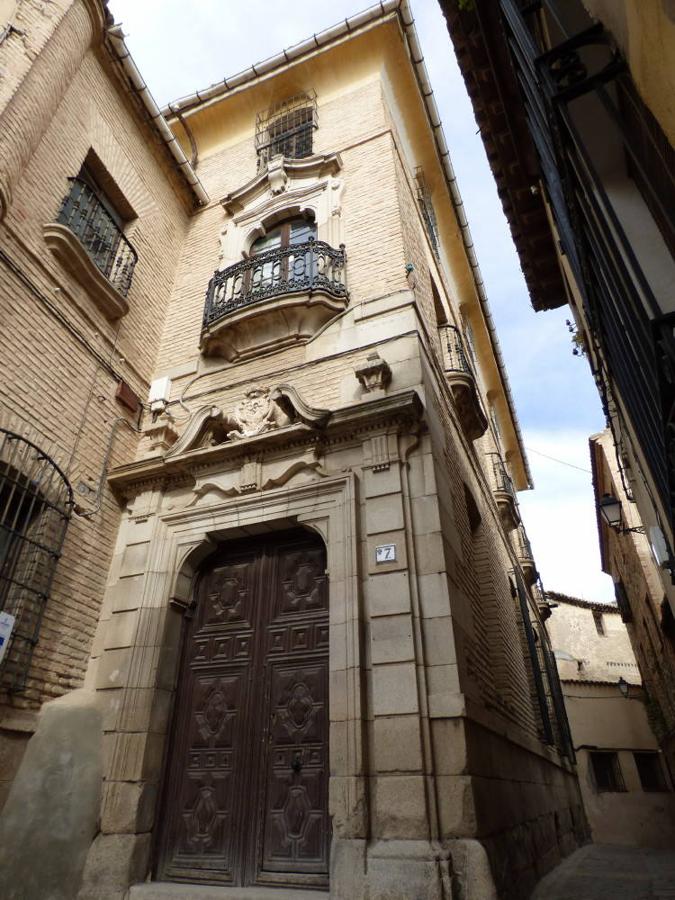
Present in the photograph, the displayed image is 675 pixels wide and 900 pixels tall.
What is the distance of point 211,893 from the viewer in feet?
14.0

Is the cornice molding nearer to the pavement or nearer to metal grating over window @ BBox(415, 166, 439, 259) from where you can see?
the pavement

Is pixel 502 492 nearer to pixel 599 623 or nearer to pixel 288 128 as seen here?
pixel 288 128

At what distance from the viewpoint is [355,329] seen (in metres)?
7.27

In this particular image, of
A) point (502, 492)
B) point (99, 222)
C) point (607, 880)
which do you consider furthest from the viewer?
point (502, 492)

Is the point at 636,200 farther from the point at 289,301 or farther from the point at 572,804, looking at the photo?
the point at 572,804

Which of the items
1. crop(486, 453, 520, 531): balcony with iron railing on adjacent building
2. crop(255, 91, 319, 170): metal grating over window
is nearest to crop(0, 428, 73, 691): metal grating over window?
crop(255, 91, 319, 170): metal grating over window

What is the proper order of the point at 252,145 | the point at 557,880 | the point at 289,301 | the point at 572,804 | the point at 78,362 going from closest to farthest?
the point at 557,880, the point at 78,362, the point at 289,301, the point at 572,804, the point at 252,145

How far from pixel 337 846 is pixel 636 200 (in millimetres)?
4566

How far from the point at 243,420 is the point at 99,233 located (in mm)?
3743

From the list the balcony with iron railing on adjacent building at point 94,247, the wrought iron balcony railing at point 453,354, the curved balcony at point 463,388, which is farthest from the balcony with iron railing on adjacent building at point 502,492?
the balcony with iron railing on adjacent building at point 94,247

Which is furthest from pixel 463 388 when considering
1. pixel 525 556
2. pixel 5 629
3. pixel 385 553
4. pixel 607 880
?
pixel 525 556

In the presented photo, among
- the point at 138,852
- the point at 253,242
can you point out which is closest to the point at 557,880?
the point at 138,852

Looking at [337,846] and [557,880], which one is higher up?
[337,846]

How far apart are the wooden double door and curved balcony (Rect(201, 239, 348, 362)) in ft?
10.1
